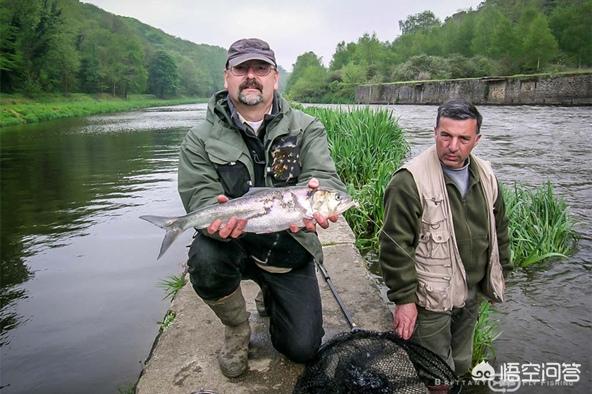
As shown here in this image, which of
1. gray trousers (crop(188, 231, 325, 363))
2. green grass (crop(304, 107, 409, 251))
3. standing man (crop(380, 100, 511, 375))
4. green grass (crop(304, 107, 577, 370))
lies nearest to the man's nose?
standing man (crop(380, 100, 511, 375))

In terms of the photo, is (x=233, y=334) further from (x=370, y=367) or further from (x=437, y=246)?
(x=437, y=246)

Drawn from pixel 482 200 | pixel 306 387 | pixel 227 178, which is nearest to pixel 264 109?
pixel 227 178

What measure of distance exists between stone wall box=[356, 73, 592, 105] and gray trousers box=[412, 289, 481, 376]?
81.6 ft

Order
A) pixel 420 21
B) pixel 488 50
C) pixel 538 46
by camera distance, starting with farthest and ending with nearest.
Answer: pixel 420 21, pixel 488 50, pixel 538 46

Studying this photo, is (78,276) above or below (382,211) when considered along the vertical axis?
below

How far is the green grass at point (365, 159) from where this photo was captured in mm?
6816

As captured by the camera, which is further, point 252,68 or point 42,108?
point 42,108

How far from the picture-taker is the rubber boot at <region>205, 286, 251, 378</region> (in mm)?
2881

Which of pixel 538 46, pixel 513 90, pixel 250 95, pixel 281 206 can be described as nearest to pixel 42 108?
pixel 513 90

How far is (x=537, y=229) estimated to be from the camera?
6223 mm

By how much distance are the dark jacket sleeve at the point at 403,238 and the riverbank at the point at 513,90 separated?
82.0 feet

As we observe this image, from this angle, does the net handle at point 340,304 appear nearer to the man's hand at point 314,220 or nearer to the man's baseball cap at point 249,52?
the man's hand at point 314,220

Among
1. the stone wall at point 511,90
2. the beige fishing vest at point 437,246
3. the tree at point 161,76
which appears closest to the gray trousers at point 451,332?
the beige fishing vest at point 437,246

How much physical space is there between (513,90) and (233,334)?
41.1 meters
